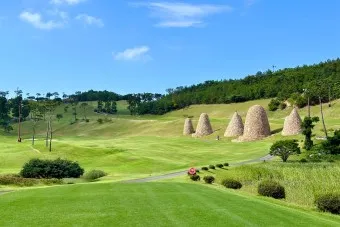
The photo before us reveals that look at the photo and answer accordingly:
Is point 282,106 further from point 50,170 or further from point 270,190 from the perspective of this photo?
point 270,190

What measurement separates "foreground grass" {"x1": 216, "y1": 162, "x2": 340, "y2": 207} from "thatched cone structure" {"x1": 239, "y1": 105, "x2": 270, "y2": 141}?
54514 millimetres

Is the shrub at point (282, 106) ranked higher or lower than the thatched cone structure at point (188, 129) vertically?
higher

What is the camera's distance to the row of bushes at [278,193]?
103 ft

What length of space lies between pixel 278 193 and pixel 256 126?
79.2m

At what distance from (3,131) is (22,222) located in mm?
185051

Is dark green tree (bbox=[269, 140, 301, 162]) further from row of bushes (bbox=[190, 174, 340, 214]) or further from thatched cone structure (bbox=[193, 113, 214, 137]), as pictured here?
thatched cone structure (bbox=[193, 113, 214, 137])

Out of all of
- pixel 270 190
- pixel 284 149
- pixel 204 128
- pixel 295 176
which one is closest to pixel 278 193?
pixel 270 190

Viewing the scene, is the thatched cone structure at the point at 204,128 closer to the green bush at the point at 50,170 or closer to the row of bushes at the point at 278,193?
the green bush at the point at 50,170

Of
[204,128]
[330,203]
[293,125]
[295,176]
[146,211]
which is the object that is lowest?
[295,176]

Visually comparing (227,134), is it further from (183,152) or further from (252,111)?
(183,152)

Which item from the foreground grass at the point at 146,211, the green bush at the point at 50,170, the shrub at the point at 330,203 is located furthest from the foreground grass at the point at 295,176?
the green bush at the point at 50,170

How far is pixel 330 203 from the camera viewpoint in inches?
1230

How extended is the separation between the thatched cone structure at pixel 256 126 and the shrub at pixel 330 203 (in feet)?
276

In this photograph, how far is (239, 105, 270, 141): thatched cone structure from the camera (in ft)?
379
